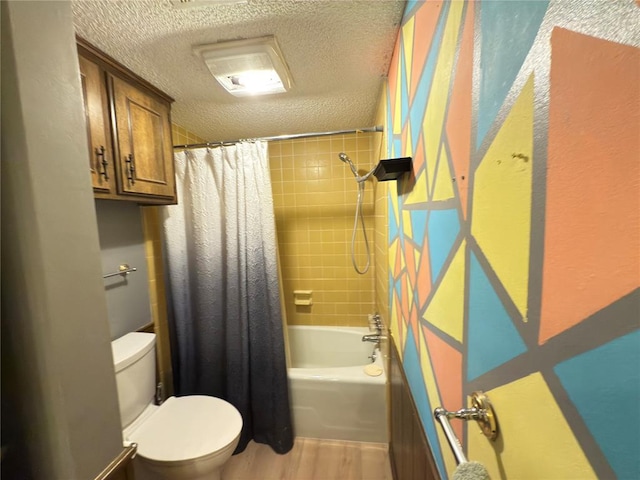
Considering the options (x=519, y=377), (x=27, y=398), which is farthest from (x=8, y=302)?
(x=519, y=377)

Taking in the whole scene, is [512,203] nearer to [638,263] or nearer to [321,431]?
[638,263]

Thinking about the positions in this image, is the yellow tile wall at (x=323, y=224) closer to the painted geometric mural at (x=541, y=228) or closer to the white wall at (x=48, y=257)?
the painted geometric mural at (x=541, y=228)

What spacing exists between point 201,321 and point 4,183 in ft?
4.49

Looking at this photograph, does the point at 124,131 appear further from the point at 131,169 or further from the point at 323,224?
the point at 323,224

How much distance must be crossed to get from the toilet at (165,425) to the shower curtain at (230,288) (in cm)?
29

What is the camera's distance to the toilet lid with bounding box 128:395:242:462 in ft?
3.65

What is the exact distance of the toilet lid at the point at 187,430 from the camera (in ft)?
3.65

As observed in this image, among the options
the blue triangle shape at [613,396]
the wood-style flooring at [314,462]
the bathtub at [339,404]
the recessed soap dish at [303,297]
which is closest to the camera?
the blue triangle shape at [613,396]

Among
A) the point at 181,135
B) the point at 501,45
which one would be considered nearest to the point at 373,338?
the point at 501,45

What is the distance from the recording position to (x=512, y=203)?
1.25 feet

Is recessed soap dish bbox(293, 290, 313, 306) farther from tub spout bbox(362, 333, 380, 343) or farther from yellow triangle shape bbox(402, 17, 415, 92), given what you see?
yellow triangle shape bbox(402, 17, 415, 92)

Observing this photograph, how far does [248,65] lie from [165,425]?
1.77 m

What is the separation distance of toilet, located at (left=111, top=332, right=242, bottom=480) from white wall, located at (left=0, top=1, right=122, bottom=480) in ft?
1.92

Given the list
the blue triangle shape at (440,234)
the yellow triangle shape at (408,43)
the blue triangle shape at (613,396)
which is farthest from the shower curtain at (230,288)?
the blue triangle shape at (613,396)
